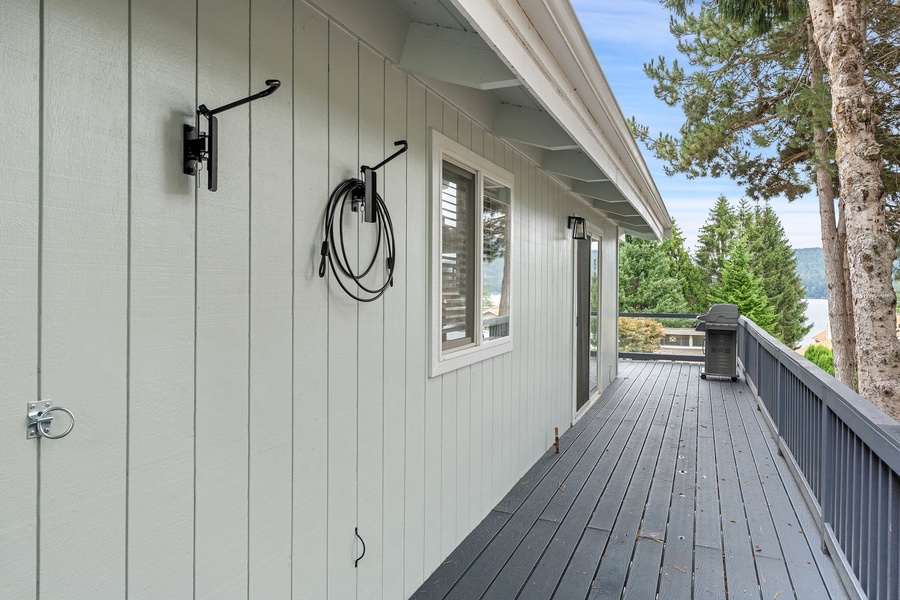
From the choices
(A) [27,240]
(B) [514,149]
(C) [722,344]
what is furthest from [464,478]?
(C) [722,344]

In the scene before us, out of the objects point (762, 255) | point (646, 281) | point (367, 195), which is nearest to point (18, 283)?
point (367, 195)

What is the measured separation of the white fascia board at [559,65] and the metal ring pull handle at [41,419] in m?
1.24

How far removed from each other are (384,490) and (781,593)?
5.86ft

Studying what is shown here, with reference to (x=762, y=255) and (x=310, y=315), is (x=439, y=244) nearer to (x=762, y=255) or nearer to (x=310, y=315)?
(x=310, y=315)

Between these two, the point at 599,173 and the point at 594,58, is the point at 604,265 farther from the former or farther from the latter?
the point at 594,58

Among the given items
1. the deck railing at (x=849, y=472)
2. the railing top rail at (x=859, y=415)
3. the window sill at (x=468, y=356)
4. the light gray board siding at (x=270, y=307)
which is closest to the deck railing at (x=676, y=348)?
the deck railing at (x=849, y=472)

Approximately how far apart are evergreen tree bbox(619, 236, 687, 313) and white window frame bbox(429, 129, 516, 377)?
20354 mm

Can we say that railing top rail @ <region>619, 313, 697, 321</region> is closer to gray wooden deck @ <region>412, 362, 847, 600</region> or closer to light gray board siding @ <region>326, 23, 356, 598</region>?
gray wooden deck @ <region>412, 362, 847, 600</region>

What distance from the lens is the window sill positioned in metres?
2.48

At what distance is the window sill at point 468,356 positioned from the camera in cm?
248

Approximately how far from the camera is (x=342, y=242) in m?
1.82

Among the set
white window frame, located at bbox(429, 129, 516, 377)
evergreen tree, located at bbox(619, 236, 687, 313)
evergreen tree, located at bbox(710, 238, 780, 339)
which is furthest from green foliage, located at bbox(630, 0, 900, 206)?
evergreen tree, located at bbox(710, 238, 780, 339)

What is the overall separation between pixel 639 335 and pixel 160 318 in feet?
33.4

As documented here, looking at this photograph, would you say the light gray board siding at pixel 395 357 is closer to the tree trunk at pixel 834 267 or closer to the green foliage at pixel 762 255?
the tree trunk at pixel 834 267
